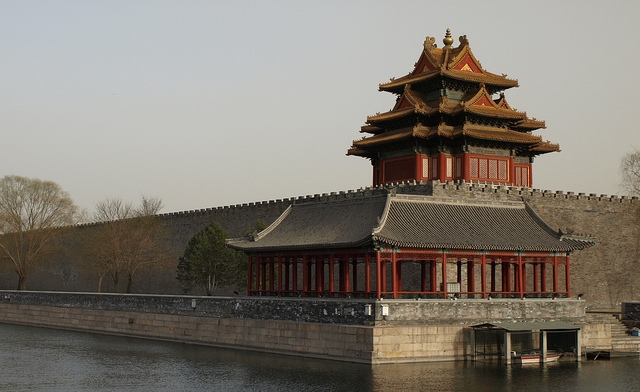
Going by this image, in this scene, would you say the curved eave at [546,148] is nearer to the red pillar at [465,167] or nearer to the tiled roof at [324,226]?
the red pillar at [465,167]

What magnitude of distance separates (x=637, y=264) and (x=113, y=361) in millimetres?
28013

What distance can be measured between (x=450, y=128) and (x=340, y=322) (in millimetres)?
17298

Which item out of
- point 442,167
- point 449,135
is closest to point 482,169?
point 442,167

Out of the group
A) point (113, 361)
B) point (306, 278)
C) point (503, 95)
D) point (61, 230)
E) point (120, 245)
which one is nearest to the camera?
point (113, 361)

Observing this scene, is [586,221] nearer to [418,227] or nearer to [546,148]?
[546,148]

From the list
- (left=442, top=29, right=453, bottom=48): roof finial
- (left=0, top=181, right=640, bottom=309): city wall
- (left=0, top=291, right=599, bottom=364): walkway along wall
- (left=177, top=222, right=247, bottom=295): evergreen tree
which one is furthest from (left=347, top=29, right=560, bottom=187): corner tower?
(left=0, top=291, right=599, bottom=364): walkway along wall

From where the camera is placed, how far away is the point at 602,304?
152 feet

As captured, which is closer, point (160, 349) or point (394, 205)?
Answer: point (394, 205)

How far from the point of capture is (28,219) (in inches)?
2484

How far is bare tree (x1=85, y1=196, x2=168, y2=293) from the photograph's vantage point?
192 feet

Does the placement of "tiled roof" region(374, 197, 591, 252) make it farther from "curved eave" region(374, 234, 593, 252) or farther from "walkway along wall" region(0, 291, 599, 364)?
"walkway along wall" region(0, 291, 599, 364)

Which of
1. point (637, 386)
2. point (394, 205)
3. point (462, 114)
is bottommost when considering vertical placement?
point (637, 386)

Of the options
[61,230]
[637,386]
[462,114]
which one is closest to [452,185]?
[462,114]

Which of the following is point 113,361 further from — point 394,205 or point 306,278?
point 394,205
